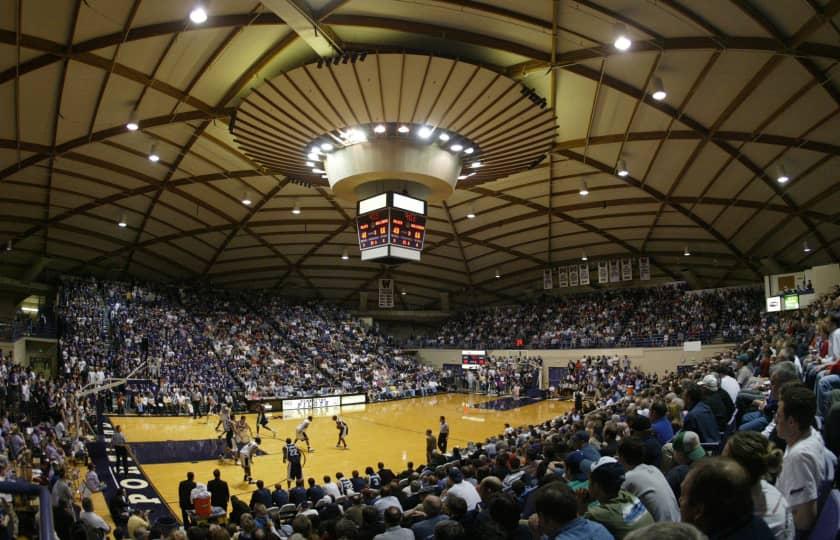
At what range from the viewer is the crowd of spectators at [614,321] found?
3431 cm

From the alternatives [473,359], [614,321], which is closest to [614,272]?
[614,321]

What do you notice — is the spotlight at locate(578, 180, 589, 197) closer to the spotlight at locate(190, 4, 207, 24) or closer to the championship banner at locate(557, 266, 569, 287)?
the championship banner at locate(557, 266, 569, 287)

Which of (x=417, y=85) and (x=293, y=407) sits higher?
(x=417, y=85)

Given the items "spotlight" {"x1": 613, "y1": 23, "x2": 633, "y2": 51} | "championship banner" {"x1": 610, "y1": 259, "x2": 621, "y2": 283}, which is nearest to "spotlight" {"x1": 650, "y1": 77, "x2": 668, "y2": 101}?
"spotlight" {"x1": 613, "y1": 23, "x2": 633, "y2": 51}

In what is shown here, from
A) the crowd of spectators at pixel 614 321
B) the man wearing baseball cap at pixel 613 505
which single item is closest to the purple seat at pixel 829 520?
the man wearing baseball cap at pixel 613 505

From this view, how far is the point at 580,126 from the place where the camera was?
1819 centimetres

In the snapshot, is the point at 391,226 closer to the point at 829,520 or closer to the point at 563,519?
the point at 563,519

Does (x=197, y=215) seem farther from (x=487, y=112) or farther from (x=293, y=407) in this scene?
(x=487, y=112)

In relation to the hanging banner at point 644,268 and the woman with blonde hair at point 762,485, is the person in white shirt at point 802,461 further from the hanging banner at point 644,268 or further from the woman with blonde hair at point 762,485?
the hanging banner at point 644,268

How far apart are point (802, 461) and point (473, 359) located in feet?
135

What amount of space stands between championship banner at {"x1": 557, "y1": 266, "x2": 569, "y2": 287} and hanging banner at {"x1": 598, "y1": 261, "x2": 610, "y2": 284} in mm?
2371

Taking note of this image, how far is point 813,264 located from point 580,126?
2357cm

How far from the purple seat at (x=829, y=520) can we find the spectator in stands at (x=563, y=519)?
99cm

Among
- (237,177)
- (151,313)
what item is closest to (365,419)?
(237,177)
